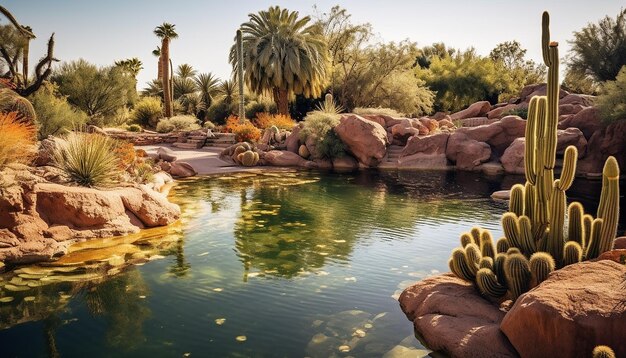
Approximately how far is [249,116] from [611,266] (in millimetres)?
28198

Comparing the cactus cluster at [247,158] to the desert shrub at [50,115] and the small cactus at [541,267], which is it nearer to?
the desert shrub at [50,115]

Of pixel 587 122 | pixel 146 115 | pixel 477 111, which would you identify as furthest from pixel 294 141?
pixel 146 115

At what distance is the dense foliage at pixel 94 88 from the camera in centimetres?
2589

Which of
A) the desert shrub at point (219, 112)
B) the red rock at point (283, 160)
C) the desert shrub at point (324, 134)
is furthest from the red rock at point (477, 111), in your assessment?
the desert shrub at point (219, 112)

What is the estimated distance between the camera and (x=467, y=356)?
12.6 feet

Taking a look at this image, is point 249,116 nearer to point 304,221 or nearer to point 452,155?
point 452,155

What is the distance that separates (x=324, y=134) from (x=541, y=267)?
48.2 feet

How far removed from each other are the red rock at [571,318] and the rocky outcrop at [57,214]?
5957 millimetres

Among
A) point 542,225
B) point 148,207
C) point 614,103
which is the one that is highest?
point 614,103

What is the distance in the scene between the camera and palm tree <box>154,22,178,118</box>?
33188 millimetres

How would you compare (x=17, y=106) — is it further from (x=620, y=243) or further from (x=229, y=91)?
(x=229, y=91)

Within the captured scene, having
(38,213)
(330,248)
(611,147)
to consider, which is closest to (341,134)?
(611,147)

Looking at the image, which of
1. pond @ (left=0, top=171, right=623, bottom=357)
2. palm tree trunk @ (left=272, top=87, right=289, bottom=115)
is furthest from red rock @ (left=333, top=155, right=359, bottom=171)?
palm tree trunk @ (left=272, top=87, right=289, bottom=115)

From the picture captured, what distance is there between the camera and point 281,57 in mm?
26609
